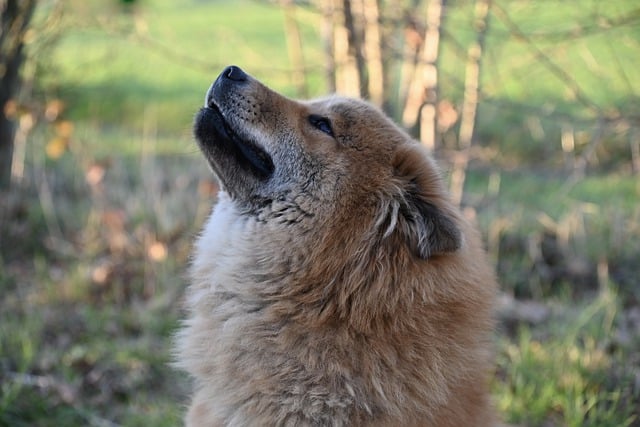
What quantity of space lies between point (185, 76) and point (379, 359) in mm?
14452

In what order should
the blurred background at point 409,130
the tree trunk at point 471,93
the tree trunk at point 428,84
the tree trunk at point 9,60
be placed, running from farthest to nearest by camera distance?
the tree trunk at point 9,60, the tree trunk at point 428,84, the tree trunk at point 471,93, the blurred background at point 409,130

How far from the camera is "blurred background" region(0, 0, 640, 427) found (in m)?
4.19

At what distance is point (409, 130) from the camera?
21.1 ft

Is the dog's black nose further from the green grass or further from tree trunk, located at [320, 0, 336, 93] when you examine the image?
tree trunk, located at [320, 0, 336, 93]

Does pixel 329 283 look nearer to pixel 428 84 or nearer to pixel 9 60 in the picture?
pixel 428 84

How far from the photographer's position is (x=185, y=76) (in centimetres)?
1630

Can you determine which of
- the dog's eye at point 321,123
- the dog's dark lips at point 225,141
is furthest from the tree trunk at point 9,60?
the dog's eye at point 321,123

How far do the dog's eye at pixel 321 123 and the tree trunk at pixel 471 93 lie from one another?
2.34m

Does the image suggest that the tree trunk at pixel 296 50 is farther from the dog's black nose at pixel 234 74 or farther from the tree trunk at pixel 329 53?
the dog's black nose at pixel 234 74

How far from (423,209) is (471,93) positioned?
10.6 ft

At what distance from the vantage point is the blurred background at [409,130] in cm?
419

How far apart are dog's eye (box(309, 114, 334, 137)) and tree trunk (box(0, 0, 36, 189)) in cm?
334

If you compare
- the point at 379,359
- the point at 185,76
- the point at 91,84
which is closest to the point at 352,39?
the point at 379,359

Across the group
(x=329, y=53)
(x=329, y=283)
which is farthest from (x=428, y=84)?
(x=329, y=283)
